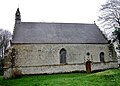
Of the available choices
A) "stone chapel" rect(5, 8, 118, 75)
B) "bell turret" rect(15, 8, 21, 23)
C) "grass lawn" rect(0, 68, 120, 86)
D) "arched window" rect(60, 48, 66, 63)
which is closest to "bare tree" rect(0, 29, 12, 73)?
"bell turret" rect(15, 8, 21, 23)

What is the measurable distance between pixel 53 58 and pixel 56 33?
4861 millimetres

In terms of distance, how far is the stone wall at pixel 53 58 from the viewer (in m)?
30.2

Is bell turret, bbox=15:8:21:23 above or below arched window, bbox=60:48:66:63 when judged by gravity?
above

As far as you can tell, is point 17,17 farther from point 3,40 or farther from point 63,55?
point 3,40

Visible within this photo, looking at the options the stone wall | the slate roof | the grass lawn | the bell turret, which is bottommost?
the grass lawn

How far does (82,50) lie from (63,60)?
3.57 metres

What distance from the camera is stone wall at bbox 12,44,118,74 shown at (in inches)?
1189

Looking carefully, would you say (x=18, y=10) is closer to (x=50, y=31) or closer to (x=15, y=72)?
(x=50, y=31)

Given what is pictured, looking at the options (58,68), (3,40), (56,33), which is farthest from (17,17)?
(3,40)

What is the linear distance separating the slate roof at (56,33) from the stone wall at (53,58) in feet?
3.18

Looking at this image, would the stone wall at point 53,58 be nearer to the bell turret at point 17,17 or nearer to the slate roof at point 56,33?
the slate roof at point 56,33

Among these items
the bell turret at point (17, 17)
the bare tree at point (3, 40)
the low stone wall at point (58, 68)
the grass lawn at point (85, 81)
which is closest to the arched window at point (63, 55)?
the low stone wall at point (58, 68)

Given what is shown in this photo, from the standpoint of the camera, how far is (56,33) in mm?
34156

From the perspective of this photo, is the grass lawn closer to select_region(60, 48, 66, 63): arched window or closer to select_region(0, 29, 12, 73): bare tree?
select_region(60, 48, 66, 63): arched window
